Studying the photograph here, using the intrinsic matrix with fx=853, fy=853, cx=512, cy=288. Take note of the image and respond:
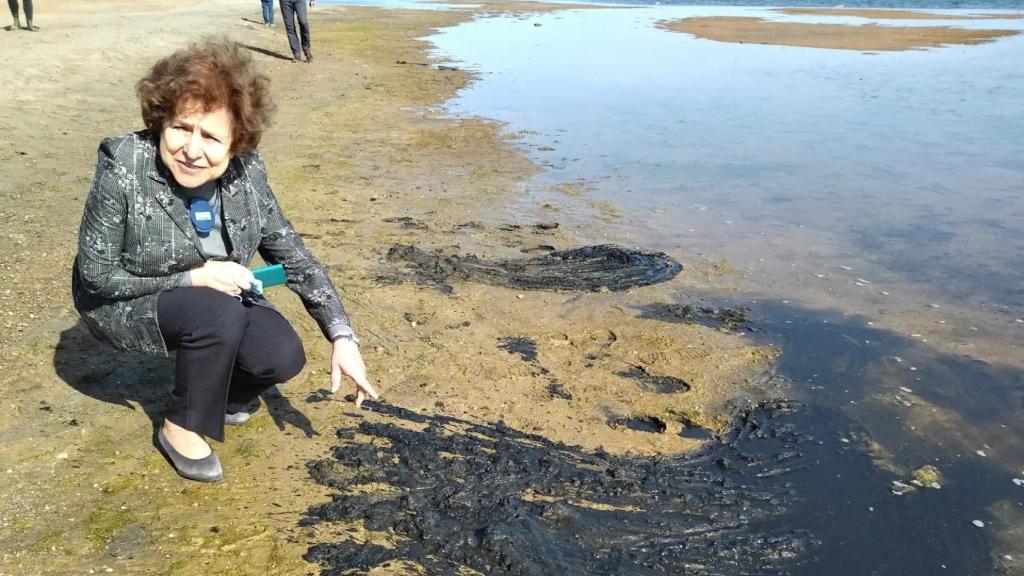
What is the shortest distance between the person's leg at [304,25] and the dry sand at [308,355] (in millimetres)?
6901

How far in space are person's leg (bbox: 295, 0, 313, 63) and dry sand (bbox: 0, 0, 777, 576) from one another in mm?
6901

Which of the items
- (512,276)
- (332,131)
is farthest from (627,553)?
(332,131)

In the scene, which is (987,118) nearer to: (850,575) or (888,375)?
(888,375)

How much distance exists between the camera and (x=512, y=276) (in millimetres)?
5531

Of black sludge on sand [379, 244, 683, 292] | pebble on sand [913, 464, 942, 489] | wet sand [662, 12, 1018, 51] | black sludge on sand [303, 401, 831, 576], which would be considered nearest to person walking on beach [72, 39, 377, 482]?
black sludge on sand [303, 401, 831, 576]

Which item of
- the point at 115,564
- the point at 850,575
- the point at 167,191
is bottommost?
the point at 850,575

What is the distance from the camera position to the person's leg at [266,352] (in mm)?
3143

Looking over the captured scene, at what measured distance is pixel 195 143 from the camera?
9.20 ft

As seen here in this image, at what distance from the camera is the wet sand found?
71.9ft

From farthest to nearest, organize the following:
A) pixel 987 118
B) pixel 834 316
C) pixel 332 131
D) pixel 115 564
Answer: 1. pixel 987 118
2. pixel 332 131
3. pixel 834 316
4. pixel 115 564

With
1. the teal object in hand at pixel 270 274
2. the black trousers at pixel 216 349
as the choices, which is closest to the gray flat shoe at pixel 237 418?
the black trousers at pixel 216 349

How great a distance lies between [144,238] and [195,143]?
1.31 feet

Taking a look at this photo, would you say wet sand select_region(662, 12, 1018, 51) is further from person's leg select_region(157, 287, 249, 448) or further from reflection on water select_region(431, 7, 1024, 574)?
person's leg select_region(157, 287, 249, 448)

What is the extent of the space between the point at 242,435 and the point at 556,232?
3.58m
